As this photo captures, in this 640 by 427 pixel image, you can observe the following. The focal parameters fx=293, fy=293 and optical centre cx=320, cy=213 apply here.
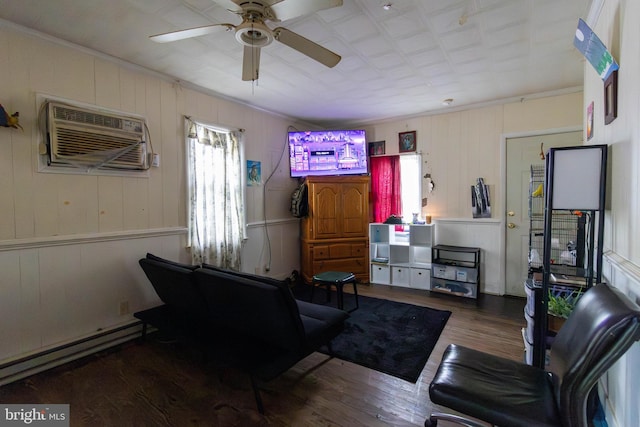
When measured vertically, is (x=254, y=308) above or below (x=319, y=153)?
below

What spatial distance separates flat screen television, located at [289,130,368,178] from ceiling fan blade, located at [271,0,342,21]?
9.18 feet

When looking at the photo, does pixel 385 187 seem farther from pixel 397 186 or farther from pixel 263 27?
pixel 263 27

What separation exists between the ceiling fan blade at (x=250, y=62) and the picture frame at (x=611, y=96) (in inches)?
81.1

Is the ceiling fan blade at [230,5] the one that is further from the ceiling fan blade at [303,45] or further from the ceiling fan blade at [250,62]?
the ceiling fan blade at [250,62]

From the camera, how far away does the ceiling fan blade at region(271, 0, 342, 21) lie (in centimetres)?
148

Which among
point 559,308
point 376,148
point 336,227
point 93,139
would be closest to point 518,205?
point 376,148

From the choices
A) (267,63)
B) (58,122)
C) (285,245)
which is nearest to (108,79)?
(58,122)

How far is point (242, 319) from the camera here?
202 cm

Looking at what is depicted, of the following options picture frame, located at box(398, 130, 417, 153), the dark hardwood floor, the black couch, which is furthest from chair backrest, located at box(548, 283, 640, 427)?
picture frame, located at box(398, 130, 417, 153)

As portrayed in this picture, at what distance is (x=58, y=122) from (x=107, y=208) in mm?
752

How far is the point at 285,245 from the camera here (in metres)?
4.55

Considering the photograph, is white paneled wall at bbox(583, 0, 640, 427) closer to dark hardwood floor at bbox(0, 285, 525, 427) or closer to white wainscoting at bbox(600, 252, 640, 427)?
white wainscoting at bbox(600, 252, 640, 427)

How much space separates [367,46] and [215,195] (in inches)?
89.6

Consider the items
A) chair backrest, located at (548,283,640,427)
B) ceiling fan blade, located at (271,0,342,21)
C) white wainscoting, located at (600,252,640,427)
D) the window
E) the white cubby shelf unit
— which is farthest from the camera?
the window
